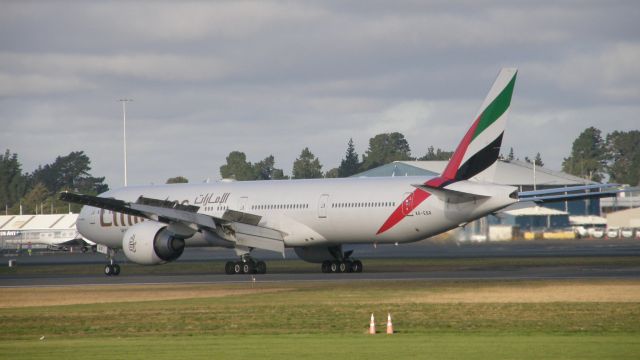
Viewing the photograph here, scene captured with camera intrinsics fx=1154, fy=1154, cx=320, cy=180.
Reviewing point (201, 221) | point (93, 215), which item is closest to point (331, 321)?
point (201, 221)

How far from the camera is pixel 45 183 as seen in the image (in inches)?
7293

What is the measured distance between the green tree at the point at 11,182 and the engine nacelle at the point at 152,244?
12787 centimetres

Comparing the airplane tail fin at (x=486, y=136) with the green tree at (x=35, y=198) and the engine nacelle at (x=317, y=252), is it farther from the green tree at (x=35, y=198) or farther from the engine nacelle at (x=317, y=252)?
the green tree at (x=35, y=198)

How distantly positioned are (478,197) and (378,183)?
5.59 metres

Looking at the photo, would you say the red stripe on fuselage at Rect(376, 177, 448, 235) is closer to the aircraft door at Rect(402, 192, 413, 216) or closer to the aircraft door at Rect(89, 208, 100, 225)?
the aircraft door at Rect(402, 192, 413, 216)

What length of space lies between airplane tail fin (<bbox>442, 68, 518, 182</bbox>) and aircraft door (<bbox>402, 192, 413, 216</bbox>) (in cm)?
180

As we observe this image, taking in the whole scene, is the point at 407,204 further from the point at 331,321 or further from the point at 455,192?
the point at 331,321

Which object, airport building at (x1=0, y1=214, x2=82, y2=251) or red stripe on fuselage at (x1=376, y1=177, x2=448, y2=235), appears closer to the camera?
red stripe on fuselage at (x1=376, y1=177, x2=448, y2=235)

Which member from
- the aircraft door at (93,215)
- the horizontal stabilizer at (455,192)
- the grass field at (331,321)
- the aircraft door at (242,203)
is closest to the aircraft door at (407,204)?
the horizontal stabilizer at (455,192)

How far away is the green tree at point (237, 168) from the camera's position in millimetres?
175500

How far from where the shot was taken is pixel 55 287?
4378 centimetres

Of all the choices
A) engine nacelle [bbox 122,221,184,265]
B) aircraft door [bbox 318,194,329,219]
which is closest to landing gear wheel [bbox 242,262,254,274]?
engine nacelle [bbox 122,221,184,265]

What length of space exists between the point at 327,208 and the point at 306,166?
12663 cm

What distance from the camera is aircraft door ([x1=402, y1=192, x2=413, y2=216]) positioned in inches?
1868
